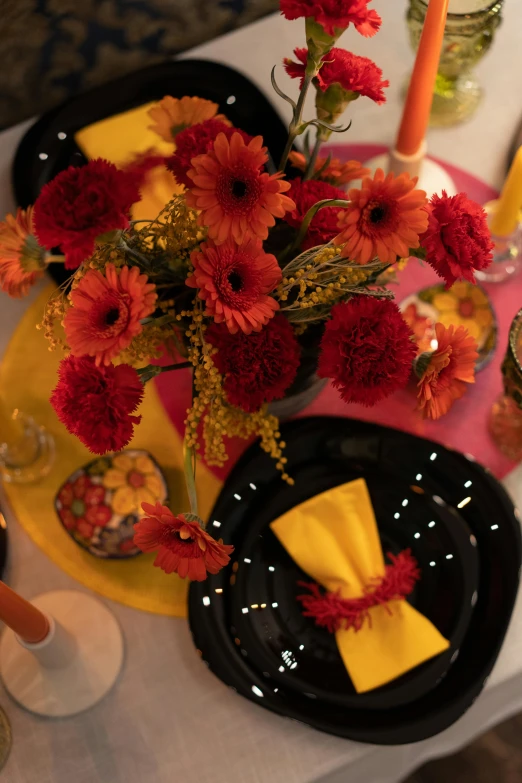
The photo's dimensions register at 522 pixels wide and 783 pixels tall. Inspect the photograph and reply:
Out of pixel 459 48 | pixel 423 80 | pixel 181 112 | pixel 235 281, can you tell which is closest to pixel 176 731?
pixel 235 281

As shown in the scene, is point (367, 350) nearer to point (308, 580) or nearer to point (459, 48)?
point (308, 580)

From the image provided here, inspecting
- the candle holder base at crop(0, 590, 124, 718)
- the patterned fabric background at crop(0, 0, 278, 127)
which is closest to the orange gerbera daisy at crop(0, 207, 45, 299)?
the candle holder base at crop(0, 590, 124, 718)

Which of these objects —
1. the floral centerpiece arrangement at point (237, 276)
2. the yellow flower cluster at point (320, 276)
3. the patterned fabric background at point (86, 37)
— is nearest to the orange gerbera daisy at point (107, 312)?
the floral centerpiece arrangement at point (237, 276)

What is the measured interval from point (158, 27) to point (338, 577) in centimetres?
99

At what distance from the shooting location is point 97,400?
39cm

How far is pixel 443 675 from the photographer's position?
0.60 m

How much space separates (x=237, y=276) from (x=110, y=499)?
1.15 feet

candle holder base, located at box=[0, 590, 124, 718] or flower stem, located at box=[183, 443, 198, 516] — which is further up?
flower stem, located at box=[183, 443, 198, 516]

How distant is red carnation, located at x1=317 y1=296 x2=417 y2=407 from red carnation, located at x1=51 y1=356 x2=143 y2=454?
130 mm

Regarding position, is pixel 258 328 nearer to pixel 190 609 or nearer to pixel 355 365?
pixel 355 365

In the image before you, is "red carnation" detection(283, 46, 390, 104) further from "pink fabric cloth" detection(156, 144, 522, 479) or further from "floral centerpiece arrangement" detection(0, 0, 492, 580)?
"pink fabric cloth" detection(156, 144, 522, 479)

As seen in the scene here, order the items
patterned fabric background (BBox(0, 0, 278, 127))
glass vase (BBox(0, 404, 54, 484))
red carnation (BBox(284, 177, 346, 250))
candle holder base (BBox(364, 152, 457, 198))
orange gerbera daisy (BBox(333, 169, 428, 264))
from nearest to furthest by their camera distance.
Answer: orange gerbera daisy (BBox(333, 169, 428, 264)) → red carnation (BBox(284, 177, 346, 250)) → glass vase (BBox(0, 404, 54, 484)) → candle holder base (BBox(364, 152, 457, 198)) → patterned fabric background (BBox(0, 0, 278, 127))

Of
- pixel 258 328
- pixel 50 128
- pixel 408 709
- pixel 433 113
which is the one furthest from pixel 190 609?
pixel 433 113

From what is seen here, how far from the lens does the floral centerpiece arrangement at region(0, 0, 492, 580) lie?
0.38 meters
